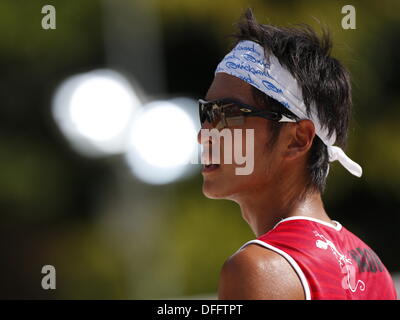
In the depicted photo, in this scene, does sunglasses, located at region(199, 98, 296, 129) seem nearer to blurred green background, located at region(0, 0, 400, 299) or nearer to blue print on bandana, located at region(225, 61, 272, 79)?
blue print on bandana, located at region(225, 61, 272, 79)

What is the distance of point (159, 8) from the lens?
8.77 metres

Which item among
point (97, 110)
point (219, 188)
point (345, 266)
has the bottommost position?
point (345, 266)

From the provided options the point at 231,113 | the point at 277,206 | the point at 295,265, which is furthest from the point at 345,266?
the point at 231,113

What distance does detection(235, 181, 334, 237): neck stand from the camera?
8.54ft

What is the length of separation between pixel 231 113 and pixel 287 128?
22 cm

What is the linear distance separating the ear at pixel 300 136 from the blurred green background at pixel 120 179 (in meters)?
5.42

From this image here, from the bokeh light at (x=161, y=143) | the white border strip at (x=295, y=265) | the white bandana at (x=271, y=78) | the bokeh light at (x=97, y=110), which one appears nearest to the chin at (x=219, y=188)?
the white bandana at (x=271, y=78)

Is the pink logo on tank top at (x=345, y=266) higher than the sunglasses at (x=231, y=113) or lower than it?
lower

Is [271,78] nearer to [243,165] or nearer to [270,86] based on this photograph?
[270,86]

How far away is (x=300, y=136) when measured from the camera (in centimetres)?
266

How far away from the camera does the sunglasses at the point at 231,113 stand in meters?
2.66

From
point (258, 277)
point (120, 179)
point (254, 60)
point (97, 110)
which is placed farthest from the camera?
point (97, 110)

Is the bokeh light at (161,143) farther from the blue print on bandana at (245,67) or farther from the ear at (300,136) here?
the ear at (300,136)

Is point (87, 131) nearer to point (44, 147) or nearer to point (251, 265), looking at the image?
point (44, 147)
